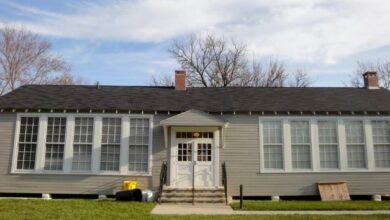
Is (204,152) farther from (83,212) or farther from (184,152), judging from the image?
(83,212)

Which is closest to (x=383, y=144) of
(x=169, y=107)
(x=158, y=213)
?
(x=169, y=107)

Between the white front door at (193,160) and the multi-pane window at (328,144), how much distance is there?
471 cm

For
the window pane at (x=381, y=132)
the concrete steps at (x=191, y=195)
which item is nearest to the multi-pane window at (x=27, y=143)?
the concrete steps at (x=191, y=195)

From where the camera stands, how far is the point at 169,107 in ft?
49.3

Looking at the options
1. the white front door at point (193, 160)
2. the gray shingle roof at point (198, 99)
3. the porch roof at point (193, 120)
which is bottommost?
the white front door at point (193, 160)

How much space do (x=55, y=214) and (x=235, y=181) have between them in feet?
24.3

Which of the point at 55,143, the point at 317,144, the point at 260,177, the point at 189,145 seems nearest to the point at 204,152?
the point at 189,145

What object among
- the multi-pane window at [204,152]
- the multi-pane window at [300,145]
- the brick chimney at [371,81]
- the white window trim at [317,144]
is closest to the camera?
the multi-pane window at [204,152]

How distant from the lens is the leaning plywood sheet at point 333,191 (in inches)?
555

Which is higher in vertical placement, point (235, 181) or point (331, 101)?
point (331, 101)

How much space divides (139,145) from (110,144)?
47.5 inches

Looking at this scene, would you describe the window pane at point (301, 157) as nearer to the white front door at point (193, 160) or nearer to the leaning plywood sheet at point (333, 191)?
the leaning plywood sheet at point (333, 191)

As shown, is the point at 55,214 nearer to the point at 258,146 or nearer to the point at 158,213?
the point at 158,213

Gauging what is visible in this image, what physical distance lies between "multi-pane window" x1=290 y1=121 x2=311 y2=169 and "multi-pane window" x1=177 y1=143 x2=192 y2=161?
173 inches
